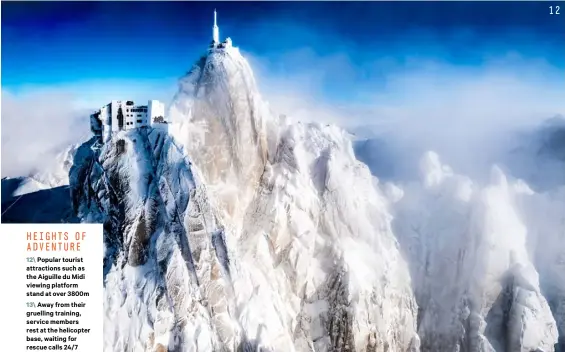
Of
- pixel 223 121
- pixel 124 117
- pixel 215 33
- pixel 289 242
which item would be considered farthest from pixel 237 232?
pixel 215 33

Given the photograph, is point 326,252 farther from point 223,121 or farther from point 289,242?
point 223,121

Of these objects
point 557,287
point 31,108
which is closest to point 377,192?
point 557,287

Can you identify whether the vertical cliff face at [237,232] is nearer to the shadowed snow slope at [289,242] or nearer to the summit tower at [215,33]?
the shadowed snow slope at [289,242]

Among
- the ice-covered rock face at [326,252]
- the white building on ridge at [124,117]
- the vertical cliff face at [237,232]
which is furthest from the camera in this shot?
the ice-covered rock face at [326,252]

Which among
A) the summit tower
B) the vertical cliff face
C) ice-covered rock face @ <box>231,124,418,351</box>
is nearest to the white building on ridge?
the vertical cliff face

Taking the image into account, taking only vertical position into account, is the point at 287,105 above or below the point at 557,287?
above

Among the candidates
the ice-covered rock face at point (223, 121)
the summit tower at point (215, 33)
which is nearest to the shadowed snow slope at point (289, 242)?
the ice-covered rock face at point (223, 121)

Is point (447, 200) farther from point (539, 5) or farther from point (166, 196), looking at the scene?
point (166, 196)

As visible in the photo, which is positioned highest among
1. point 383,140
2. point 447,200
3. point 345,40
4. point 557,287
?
point 345,40

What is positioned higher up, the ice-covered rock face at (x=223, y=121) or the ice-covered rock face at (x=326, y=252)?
the ice-covered rock face at (x=223, y=121)
